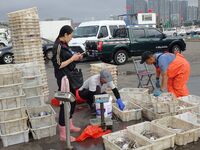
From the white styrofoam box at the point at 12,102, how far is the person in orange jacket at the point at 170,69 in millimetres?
2584

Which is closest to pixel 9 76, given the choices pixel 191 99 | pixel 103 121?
pixel 103 121

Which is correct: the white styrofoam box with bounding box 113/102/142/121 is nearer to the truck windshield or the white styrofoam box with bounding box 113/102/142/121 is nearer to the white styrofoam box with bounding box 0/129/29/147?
the white styrofoam box with bounding box 0/129/29/147

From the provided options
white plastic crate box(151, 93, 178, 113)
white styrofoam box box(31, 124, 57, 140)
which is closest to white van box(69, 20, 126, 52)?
white plastic crate box(151, 93, 178, 113)

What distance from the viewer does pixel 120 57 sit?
47.3 feet

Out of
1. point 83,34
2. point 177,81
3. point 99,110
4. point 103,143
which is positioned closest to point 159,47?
point 83,34

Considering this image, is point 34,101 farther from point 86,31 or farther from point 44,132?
point 86,31

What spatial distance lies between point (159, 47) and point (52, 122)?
11.2 meters

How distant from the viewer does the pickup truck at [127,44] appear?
45.8ft

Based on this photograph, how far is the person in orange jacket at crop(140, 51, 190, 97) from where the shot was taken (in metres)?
5.84

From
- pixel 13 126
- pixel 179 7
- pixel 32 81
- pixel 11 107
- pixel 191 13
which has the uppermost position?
pixel 179 7

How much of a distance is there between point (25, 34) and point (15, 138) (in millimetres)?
3043

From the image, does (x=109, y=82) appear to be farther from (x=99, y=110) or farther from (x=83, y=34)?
(x=83, y=34)

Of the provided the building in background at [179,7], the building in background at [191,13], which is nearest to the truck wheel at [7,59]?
the building in background at [179,7]

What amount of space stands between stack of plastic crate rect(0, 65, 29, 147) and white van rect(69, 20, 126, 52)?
10.5 meters
